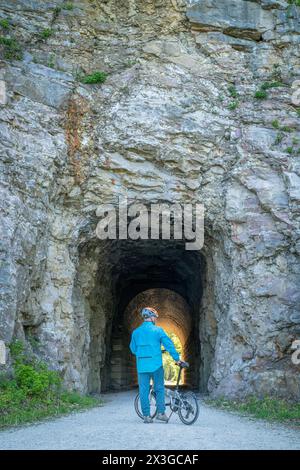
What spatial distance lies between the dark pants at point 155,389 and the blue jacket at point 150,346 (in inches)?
4.4

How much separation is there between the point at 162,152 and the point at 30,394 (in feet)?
21.9

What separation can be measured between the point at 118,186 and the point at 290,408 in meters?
6.59

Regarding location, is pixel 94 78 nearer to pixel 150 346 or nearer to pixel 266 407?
pixel 150 346

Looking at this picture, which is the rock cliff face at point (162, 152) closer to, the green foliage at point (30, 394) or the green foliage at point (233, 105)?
the green foliage at point (233, 105)

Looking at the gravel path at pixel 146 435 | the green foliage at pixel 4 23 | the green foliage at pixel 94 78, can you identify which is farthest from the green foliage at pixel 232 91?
the gravel path at pixel 146 435

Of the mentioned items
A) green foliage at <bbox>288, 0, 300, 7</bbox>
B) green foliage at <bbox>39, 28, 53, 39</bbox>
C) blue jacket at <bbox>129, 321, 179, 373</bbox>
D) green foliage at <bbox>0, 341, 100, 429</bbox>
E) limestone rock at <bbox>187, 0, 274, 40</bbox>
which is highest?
green foliage at <bbox>288, 0, 300, 7</bbox>

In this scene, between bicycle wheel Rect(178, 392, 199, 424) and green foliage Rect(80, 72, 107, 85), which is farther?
green foliage Rect(80, 72, 107, 85)

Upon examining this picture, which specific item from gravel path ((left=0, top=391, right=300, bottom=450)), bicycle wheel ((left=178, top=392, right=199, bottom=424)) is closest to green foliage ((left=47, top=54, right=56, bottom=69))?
gravel path ((left=0, top=391, right=300, bottom=450))

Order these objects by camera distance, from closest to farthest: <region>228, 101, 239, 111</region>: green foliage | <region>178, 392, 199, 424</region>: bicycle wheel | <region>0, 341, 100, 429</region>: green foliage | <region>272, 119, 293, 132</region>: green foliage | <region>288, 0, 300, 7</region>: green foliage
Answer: <region>178, 392, 199, 424</region>: bicycle wheel < <region>0, 341, 100, 429</region>: green foliage < <region>272, 119, 293, 132</region>: green foliage < <region>228, 101, 239, 111</region>: green foliage < <region>288, 0, 300, 7</region>: green foliage

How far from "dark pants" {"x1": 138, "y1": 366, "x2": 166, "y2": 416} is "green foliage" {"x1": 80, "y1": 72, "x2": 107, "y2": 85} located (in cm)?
853

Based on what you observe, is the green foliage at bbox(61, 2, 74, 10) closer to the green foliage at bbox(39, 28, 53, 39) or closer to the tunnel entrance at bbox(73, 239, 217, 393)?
the green foliage at bbox(39, 28, 53, 39)

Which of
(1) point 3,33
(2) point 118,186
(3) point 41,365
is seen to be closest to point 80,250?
(2) point 118,186

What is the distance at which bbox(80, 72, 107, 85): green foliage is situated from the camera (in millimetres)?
13203

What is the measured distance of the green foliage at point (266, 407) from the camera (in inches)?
345
